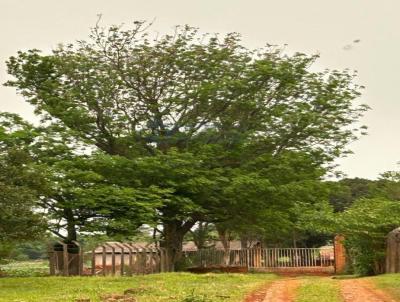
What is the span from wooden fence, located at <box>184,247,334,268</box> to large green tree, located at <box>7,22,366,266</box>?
1117cm

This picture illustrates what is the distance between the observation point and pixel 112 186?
33156 mm

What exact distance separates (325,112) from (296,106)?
7.17 ft

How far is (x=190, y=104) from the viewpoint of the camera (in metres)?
36.6

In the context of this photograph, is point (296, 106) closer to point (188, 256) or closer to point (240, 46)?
point (240, 46)

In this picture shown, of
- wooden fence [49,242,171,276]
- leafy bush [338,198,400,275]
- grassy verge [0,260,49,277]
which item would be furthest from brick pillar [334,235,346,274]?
grassy verge [0,260,49,277]

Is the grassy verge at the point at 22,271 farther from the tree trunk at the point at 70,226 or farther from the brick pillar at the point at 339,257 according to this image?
the brick pillar at the point at 339,257

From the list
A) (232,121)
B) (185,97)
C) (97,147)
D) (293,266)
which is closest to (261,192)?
(232,121)

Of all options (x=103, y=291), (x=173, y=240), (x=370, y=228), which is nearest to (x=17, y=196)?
(x=103, y=291)

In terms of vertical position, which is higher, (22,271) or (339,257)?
(339,257)

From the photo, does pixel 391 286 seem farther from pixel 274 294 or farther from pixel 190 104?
pixel 190 104

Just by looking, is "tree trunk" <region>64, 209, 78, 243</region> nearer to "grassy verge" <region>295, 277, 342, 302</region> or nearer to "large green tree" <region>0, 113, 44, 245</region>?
"large green tree" <region>0, 113, 44, 245</region>

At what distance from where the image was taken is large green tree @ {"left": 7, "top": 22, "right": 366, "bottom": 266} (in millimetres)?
35719

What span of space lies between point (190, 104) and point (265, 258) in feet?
55.3

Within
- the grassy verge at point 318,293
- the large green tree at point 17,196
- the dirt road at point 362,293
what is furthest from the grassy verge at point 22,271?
the dirt road at point 362,293
